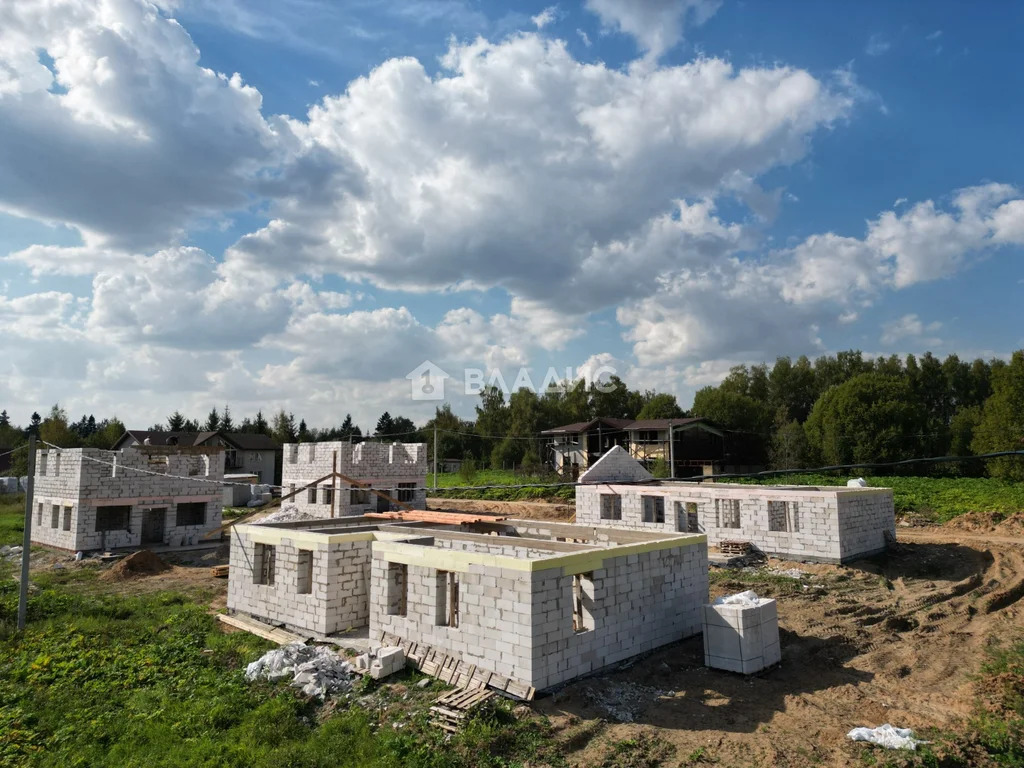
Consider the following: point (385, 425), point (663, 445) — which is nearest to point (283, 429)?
point (385, 425)

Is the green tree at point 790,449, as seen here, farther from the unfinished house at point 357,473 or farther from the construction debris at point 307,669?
the construction debris at point 307,669

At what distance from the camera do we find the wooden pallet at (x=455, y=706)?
806 centimetres

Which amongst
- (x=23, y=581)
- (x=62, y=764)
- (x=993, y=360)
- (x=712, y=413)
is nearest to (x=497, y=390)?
(x=712, y=413)

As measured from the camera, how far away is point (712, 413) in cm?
5669

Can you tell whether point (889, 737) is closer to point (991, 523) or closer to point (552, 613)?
point (552, 613)

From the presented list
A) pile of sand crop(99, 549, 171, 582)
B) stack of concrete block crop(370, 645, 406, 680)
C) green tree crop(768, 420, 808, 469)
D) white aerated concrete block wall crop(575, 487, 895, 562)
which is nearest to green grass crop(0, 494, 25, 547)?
pile of sand crop(99, 549, 171, 582)

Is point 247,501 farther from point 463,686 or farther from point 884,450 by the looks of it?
point 884,450

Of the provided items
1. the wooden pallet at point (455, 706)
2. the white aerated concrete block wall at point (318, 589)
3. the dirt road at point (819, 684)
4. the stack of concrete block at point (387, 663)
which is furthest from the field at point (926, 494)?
the wooden pallet at point (455, 706)

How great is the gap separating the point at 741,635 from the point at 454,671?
458 cm

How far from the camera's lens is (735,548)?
20.0 meters

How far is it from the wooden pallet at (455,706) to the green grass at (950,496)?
2776 cm

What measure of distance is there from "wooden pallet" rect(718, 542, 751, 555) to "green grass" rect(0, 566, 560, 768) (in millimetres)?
13492

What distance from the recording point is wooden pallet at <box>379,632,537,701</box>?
29.4 feet

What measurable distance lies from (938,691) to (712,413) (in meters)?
48.4
